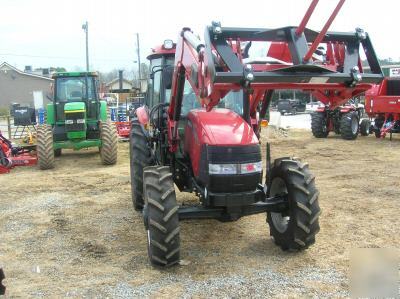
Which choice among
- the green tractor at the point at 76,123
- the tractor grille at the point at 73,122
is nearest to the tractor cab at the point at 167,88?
the green tractor at the point at 76,123

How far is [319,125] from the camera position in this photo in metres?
18.4

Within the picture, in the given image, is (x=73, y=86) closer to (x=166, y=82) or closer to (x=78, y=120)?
(x=78, y=120)

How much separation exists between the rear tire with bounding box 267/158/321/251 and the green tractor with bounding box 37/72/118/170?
7.27m

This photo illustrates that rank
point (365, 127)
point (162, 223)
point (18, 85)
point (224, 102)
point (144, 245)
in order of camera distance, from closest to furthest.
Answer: point (162, 223)
point (144, 245)
point (224, 102)
point (365, 127)
point (18, 85)

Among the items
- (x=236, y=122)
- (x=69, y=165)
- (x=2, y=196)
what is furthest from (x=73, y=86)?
(x=236, y=122)

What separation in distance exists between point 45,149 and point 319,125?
11.0 metres

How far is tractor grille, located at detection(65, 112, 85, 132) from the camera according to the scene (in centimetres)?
1211

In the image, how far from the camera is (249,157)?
4.78 m

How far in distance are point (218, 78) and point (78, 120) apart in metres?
8.88

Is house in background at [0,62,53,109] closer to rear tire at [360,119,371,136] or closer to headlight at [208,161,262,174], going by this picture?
rear tire at [360,119,371,136]

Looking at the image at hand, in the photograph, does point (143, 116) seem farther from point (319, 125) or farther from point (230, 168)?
point (319, 125)

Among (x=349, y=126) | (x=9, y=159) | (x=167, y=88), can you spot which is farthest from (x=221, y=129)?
(x=349, y=126)

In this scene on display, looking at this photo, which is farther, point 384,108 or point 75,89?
point 384,108

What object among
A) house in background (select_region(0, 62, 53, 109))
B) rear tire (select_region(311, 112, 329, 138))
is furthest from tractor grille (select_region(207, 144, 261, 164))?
house in background (select_region(0, 62, 53, 109))
